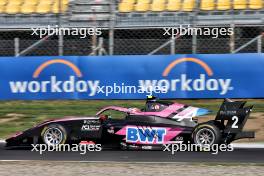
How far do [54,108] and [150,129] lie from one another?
18.7 ft

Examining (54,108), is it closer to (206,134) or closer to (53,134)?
(53,134)

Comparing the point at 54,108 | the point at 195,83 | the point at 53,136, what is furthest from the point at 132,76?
the point at 53,136

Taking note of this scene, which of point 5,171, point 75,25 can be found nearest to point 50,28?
point 75,25

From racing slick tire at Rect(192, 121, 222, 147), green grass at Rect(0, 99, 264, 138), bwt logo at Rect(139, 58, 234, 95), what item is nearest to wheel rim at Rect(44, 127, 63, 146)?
racing slick tire at Rect(192, 121, 222, 147)

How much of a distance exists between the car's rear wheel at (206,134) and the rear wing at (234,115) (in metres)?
0.23

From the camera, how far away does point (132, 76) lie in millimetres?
15727

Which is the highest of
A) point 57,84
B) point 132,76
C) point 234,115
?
point 132,76

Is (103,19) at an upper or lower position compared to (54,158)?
upper

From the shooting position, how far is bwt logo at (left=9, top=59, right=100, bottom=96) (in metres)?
15.8

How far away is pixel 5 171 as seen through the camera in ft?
26.6

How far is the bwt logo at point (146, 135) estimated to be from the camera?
33.7 ft

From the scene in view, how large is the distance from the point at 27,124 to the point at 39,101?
6.39ft

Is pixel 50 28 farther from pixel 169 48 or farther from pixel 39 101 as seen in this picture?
pixel 169 48

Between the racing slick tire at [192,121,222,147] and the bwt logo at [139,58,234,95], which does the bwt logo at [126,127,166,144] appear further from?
the bwt logo at [139,58,234,95]
